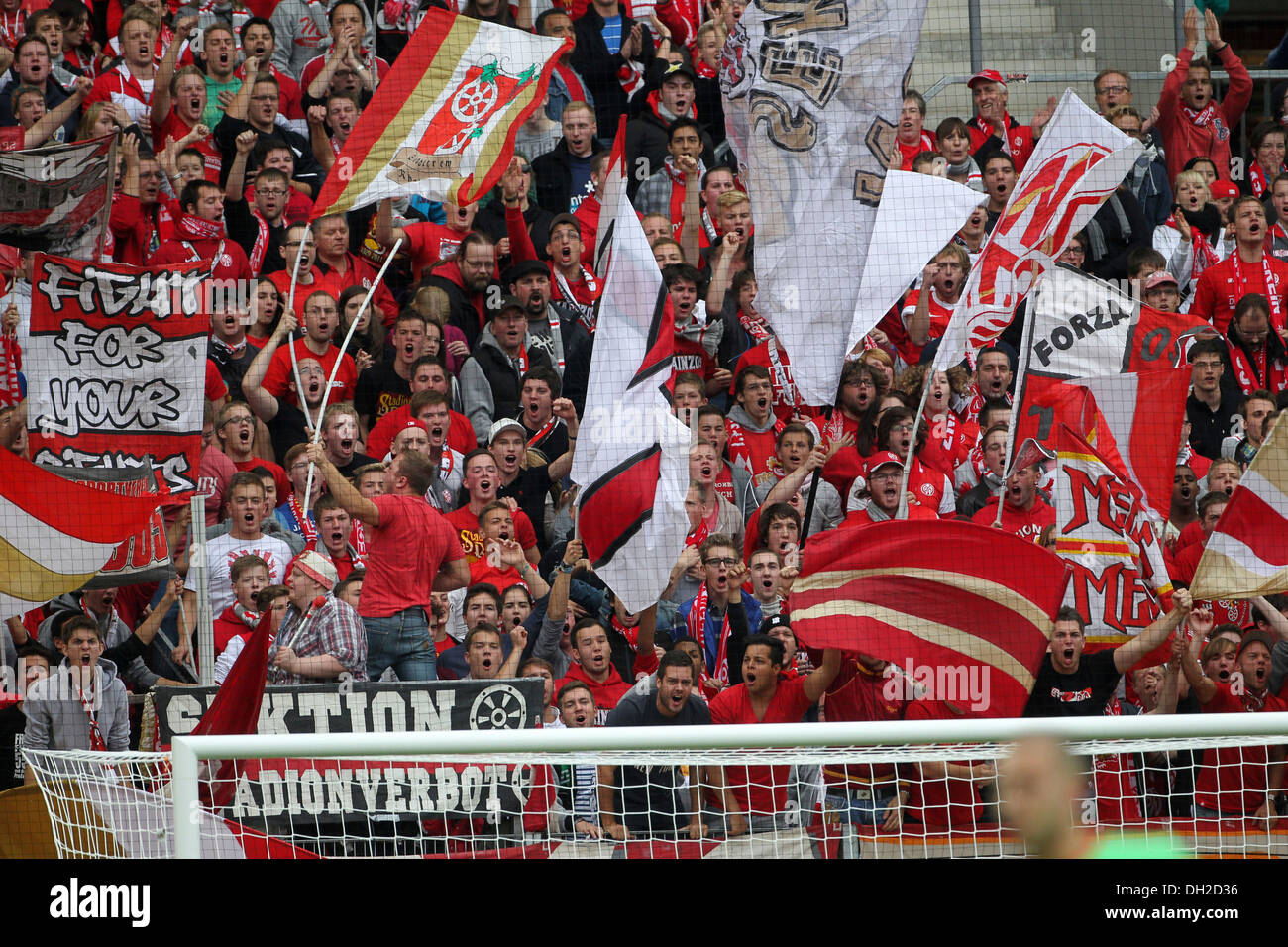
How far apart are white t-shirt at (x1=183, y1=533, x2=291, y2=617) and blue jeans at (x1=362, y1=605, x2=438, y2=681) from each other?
566 mm

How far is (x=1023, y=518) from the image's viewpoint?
7.58 m

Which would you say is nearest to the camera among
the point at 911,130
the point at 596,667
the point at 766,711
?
the point at 766,711

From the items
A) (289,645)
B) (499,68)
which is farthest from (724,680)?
(499,68)

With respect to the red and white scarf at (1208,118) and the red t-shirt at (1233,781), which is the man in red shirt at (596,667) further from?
the red and white scarf at (1208,118)

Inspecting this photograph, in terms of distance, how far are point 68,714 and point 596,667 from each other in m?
1.82

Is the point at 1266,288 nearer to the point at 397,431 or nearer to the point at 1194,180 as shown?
the point at 1194,180

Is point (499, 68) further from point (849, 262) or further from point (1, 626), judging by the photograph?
point (1, 626)

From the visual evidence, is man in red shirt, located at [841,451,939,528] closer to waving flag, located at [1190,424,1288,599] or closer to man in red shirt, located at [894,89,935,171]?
waving flag, located at [1190,424,1288,599]

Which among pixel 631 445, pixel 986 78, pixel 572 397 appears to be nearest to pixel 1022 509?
pixel 631 445

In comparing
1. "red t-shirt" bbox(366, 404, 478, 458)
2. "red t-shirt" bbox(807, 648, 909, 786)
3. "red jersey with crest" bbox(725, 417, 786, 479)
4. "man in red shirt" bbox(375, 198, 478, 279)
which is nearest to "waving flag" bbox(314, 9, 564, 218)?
"man in red shirt" bbox(375, 198, 478, 279)

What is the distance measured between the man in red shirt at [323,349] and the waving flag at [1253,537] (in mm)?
3559

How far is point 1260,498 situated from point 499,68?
12.1ft

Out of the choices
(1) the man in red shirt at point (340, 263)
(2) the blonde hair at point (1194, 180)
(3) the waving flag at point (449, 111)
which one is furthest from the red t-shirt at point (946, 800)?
(2) the blonde hair at point (1194, 180)

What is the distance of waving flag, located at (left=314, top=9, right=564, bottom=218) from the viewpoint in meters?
7.87
